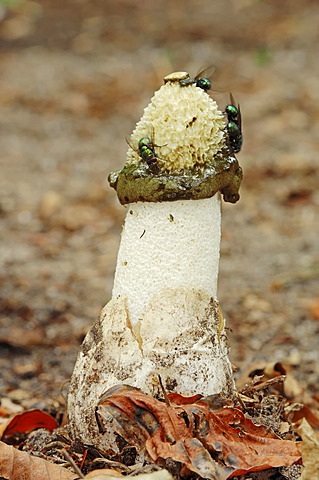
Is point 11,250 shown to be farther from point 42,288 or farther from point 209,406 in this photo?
point 209,406

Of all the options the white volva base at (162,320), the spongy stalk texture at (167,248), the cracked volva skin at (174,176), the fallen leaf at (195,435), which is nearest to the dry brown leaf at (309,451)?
the fallen leaf at (195,435)

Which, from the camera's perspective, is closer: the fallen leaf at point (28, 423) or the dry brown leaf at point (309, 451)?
the dry brown leaf at point (309, 451)

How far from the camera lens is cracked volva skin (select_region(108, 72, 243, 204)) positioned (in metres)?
2.54

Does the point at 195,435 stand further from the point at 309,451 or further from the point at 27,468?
the point at 27,468

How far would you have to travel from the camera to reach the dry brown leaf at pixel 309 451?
6.63 feet

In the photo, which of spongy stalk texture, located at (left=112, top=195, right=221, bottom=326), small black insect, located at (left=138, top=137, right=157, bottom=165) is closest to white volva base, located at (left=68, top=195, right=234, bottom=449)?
spongy stalk texture, located at (left=112, top=195, right=221, bottom=326)

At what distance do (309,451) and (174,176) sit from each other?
1123mm

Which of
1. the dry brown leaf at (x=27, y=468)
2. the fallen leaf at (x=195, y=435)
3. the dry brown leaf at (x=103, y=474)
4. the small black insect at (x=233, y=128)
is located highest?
the small black insect at (x=233, y=128)

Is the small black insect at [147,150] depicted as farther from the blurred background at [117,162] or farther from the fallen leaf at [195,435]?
the fallen leaf at [195,435]

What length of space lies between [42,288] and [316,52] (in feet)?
26.0

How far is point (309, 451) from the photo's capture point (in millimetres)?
2072

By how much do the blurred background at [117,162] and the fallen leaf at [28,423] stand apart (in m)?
0.22

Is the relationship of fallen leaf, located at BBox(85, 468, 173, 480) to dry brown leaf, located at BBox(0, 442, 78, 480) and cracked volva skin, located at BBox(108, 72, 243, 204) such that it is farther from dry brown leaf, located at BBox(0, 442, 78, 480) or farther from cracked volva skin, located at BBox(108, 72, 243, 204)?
cracked volva skin, located at BBox(108, 72, 243, 204)

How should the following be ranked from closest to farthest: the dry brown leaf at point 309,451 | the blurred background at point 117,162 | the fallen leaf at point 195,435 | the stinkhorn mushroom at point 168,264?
the dry brown leaf at point 309,451 < the fallen leaf at point 195,435 < the stinkhorn mushroom at point 168,264 < the blurred background at point 117,162
